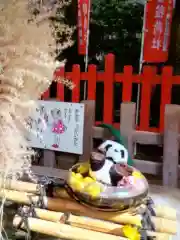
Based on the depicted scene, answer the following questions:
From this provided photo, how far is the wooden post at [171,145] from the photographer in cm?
131

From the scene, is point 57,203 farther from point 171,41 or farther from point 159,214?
point 171,41

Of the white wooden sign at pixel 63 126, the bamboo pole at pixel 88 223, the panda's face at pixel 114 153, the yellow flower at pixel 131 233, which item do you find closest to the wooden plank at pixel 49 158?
the white wooden sign at pixel 63 126

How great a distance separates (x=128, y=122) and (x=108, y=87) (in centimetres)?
27

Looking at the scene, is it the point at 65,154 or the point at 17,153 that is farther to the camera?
the point at 65,154

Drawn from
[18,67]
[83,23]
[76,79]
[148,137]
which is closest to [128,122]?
[148,137]

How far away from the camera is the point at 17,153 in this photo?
2.48 ft

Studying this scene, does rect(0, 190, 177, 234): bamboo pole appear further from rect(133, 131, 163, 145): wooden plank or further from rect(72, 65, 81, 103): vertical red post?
rect(72, 65, 81, 103): vertical red post

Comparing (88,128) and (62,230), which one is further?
(88,128)

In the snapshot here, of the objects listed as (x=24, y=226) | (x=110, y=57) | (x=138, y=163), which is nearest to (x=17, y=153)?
(x=24, y=226)

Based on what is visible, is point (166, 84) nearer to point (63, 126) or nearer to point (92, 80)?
point (92, 80)

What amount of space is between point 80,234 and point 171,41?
3.80ft

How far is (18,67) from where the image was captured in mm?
718

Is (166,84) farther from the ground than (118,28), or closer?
closer

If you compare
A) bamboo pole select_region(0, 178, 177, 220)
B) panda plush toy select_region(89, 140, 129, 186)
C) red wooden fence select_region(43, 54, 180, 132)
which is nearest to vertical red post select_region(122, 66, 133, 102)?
red wooden fence select_region(43, 54, 180, 132)
